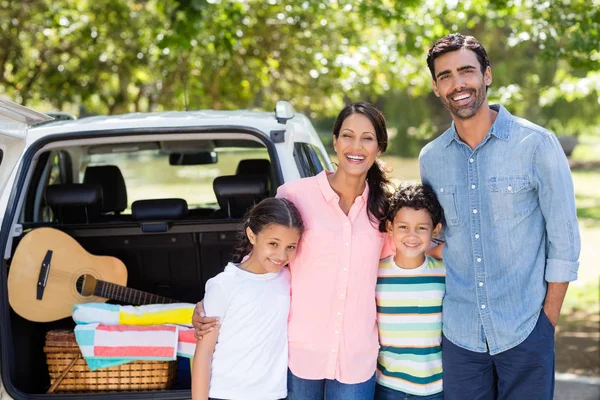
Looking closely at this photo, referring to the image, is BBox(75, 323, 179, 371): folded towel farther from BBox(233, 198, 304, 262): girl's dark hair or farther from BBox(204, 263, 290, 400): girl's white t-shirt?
BBox(233, 198, 304, 262): girl's dark hair

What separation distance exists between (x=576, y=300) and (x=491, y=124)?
6.65 meters

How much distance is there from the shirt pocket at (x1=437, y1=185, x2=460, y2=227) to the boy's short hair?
36mm

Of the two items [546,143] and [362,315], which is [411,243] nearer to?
[362,315]

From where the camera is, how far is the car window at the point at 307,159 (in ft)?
12.3

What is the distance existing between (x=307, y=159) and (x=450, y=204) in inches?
47.1

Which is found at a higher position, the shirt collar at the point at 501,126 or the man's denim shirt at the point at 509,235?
the shirt collar at the point at 501,126

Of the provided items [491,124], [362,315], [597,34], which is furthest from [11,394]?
[597,34]

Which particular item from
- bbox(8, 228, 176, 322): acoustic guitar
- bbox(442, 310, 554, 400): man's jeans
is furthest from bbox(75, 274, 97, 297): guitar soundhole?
bbox(442, 310, 554, 400): man's jeans

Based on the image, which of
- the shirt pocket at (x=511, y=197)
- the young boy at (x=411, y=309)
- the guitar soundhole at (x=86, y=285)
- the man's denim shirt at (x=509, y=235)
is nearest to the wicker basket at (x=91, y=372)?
the guitar soundhole at (x=86, y=285)

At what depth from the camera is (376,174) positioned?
3.17m

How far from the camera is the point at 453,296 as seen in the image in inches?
116

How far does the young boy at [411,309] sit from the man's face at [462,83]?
334 millimetres

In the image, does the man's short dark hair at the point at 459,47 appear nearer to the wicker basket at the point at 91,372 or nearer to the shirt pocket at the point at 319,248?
the shirt pocket at the point at 319,248

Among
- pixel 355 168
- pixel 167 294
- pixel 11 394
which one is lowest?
pixel 11 394
